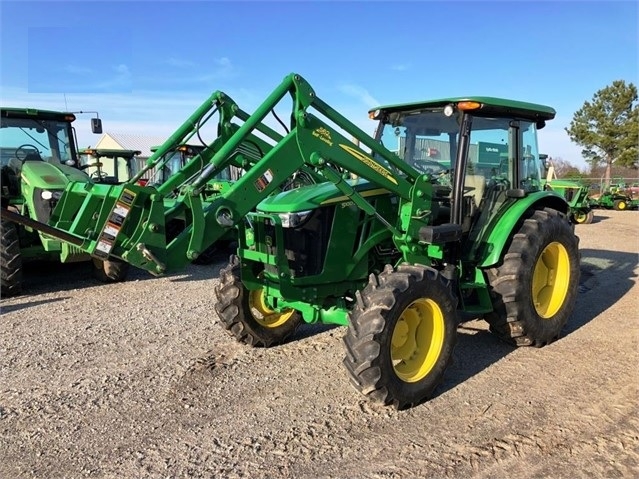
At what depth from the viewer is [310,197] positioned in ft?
13.4

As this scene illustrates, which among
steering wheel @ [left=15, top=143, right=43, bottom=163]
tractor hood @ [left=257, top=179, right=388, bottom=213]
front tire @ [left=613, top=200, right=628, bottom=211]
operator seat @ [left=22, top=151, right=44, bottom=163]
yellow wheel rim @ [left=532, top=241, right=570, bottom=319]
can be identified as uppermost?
steering wheel @ [left=15, top=143, right=43, bottom=163]

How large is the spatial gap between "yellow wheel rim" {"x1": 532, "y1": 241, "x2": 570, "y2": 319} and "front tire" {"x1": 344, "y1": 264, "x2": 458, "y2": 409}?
5.46 feet

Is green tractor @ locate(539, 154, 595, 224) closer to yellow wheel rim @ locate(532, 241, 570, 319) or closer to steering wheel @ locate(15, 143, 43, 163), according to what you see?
yellow wheel rim @ locate(532, 241, 570, 319)

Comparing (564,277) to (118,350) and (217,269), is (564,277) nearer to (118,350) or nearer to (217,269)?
(118,350)

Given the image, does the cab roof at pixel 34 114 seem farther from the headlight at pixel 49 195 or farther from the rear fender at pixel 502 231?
the rear fender at pixel 502 231

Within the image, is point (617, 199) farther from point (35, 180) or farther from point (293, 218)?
point (293, 218)

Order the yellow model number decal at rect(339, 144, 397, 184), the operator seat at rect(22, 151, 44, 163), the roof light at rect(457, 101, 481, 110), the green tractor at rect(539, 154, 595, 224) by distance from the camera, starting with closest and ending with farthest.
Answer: the yellow model number decal at rect(339, 144, 397, 184) < the roof light at rect(457, 101, 481, 110) < the operator seat at rect(22, 151, 44, 163) < the green tractor at rect(539, 154, 595, 224)

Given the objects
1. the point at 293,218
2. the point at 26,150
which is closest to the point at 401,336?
the point at 293,218

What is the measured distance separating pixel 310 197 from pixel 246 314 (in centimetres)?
135

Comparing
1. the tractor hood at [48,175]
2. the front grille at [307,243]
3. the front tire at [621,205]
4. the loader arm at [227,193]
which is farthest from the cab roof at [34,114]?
the front tire at [621,205]

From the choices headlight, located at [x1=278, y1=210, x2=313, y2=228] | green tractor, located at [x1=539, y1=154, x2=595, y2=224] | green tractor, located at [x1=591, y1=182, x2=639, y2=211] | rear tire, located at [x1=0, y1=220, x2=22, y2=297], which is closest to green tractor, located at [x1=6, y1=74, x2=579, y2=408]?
headlight, located at [x1=278, y1=210, x2=313, y2=228]

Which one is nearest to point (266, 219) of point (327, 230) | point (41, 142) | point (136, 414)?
point (327, 230)

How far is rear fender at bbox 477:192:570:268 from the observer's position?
461 centimetres

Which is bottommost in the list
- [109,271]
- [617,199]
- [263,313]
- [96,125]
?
[617,199]
